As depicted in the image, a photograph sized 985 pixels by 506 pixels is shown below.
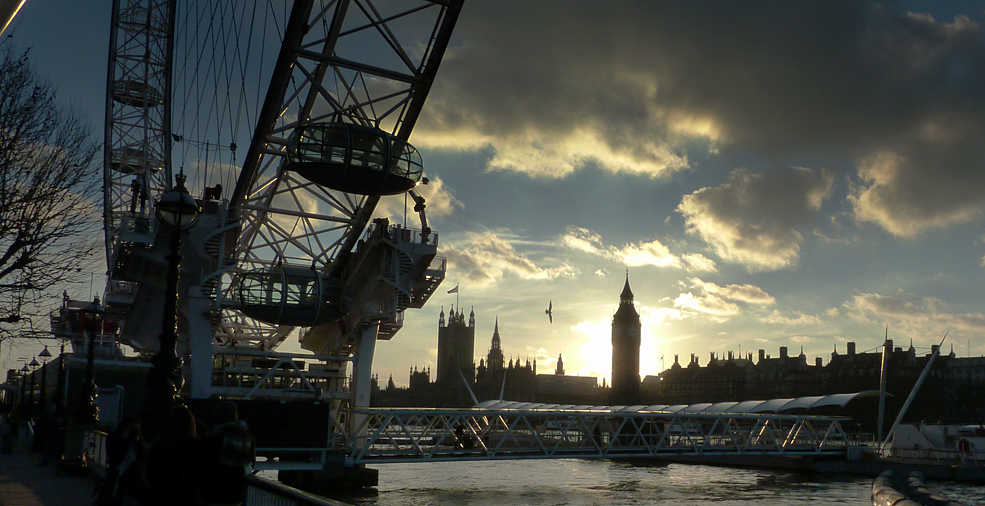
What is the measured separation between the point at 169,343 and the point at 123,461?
190 centimetres

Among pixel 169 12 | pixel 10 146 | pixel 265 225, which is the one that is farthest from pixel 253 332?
pixel 10 146

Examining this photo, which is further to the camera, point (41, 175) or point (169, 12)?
point (169, 12)

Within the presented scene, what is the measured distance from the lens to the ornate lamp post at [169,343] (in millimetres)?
12484

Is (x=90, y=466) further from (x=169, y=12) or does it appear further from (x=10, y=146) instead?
(x=169, y=12)

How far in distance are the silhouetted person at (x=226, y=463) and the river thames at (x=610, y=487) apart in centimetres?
2882

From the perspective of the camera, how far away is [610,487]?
4522 cm

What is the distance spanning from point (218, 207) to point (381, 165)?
14839 millimetres

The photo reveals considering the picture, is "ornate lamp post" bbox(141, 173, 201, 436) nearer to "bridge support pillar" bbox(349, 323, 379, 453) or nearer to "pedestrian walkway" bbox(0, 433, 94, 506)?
"pedestrian walkway" bbox(0, 433, 94, 506)

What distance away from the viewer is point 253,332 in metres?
60.0

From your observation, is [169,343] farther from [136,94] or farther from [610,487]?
[136,94]

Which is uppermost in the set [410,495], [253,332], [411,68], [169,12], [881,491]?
[169,12]

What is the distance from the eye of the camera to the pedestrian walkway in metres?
16.4

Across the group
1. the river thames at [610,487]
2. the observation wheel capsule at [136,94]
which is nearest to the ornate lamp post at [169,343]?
the river thames at [610,487]

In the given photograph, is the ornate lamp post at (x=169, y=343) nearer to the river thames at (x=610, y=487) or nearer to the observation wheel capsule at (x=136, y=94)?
the river thames at (x=610, y=487)
